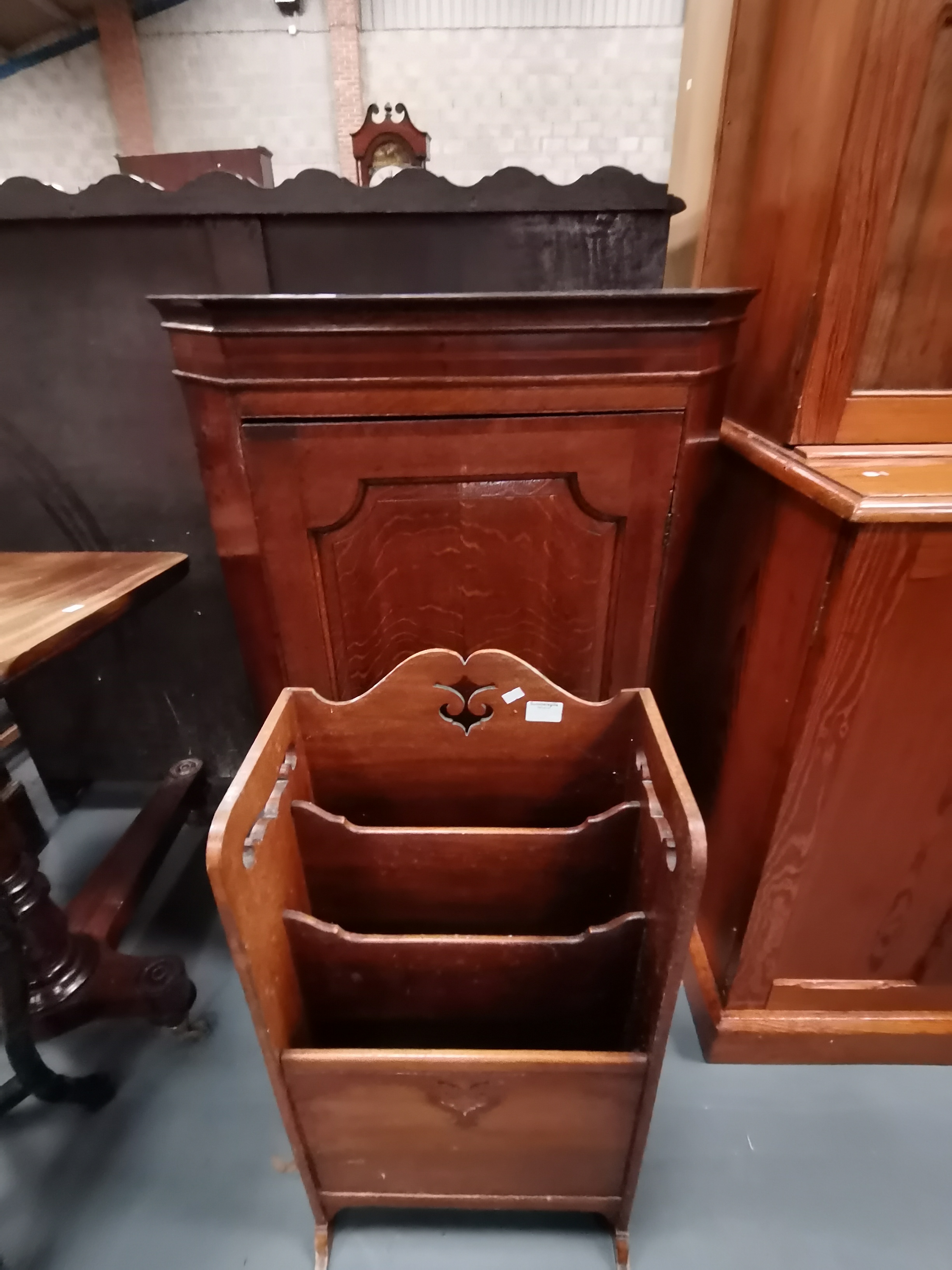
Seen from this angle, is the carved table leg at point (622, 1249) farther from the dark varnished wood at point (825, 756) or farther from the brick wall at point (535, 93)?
the brick wall at point (535, 93)

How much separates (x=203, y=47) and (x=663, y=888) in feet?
15.1

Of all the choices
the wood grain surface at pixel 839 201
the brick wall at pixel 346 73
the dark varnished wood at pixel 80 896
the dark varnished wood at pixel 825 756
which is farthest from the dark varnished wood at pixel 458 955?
the brick wall at pixel 346 73

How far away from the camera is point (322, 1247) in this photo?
2.78ft

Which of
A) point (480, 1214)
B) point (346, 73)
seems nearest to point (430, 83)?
point (346, 73)

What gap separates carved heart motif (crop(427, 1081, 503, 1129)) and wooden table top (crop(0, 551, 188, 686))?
2.08 ft

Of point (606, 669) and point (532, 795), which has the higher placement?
point (606, 669)

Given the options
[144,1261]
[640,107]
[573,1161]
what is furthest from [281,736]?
[640,107]

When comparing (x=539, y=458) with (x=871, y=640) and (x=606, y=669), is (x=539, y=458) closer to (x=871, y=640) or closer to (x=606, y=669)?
(x=606, y=669)

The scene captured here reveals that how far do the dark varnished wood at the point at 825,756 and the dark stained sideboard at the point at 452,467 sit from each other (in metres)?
0.14

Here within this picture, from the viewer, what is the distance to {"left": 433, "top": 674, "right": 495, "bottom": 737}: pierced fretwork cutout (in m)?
0.87

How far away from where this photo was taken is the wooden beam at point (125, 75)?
11.5ft

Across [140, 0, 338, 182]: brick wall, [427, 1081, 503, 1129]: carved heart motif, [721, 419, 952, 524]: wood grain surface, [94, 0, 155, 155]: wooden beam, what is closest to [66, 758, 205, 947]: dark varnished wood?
[427, 1081, 503, 1129]: carved heart motif

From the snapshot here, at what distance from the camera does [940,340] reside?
789mm

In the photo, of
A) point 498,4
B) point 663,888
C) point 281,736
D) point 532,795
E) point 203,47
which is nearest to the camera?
point 663,888
